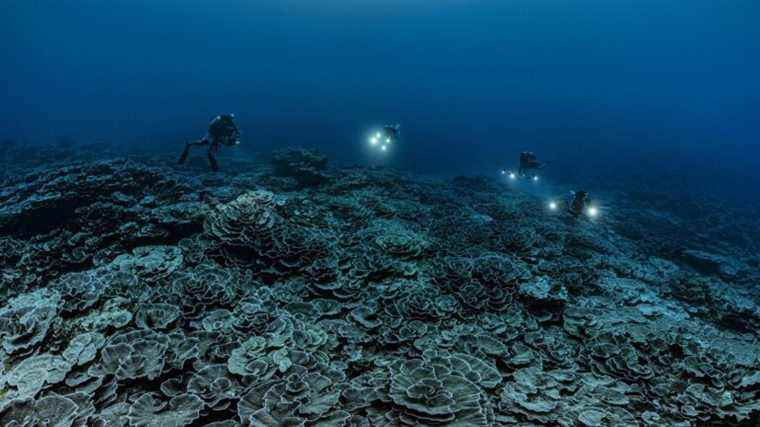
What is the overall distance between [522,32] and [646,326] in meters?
197

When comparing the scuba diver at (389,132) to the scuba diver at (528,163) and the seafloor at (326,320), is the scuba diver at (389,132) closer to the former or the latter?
the seafloor at (326,320)

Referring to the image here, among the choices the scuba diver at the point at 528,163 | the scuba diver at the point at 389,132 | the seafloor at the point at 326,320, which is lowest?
the seafloor at the point at 326,320

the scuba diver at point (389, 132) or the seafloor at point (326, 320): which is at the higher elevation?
the scuba diver at point (389, 132)

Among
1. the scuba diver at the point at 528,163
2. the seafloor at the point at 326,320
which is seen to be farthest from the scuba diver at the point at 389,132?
the scuba diver at the point at 528,163

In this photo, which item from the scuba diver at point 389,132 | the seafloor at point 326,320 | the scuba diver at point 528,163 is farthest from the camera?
the scuba diver at point 389,132

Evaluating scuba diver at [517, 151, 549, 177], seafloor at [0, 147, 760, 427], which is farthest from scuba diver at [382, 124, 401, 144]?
scuba diver at [517, 151, 549, 177]

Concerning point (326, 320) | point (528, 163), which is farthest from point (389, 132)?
point (326, 320)

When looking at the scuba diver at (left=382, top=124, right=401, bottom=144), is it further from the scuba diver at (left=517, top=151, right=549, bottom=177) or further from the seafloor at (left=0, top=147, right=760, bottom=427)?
the scuba diver at (left=517, top=151, right=549, bottom=177)

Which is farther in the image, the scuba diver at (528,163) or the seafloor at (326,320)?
the scuba diver at (528,163)

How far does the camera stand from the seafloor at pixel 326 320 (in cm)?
317

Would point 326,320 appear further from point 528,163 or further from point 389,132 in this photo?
point 528,163

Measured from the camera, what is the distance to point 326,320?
15.5ft

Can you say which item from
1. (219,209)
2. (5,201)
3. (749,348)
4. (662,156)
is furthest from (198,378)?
(662,156)

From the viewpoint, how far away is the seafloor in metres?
3.17
